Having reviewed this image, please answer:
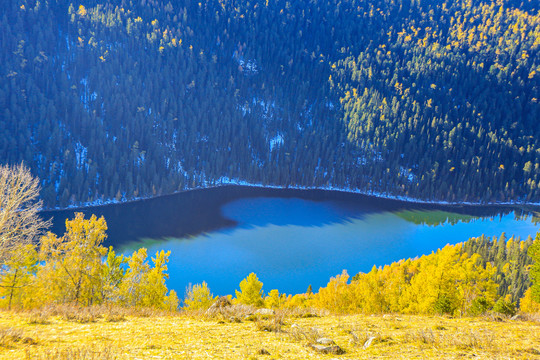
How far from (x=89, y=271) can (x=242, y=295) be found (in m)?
22.0

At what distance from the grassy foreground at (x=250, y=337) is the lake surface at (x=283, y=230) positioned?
60.3 metres

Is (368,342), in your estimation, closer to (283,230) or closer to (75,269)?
(75,269)

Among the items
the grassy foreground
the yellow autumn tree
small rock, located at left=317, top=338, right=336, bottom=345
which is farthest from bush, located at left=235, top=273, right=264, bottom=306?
small rock, located at left=317, top=338, right=336, bottom=345

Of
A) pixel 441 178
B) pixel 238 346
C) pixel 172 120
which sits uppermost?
pixel 172 120

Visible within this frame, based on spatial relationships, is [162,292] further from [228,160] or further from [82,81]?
[82,81]

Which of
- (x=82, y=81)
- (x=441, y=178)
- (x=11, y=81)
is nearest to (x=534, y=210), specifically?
(x=441, y=178)

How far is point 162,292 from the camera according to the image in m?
38.2

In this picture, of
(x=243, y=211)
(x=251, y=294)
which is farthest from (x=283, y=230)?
(x=251, y=294)

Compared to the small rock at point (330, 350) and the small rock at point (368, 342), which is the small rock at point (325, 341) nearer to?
the small rock at point (330, 350)

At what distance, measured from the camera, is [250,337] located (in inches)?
586

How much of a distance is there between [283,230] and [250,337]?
338 feet

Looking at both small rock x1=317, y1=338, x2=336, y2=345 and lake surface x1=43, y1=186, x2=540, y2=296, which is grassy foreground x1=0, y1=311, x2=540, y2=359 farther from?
lake surface x1=43, y1=186, x2=540, y2=296

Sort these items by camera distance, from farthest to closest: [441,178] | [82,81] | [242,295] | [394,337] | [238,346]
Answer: [441,178], [82,81], [242,295], [394,337], [238,346]

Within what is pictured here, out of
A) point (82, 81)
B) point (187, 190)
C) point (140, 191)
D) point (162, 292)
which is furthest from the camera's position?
point (82, 81)
